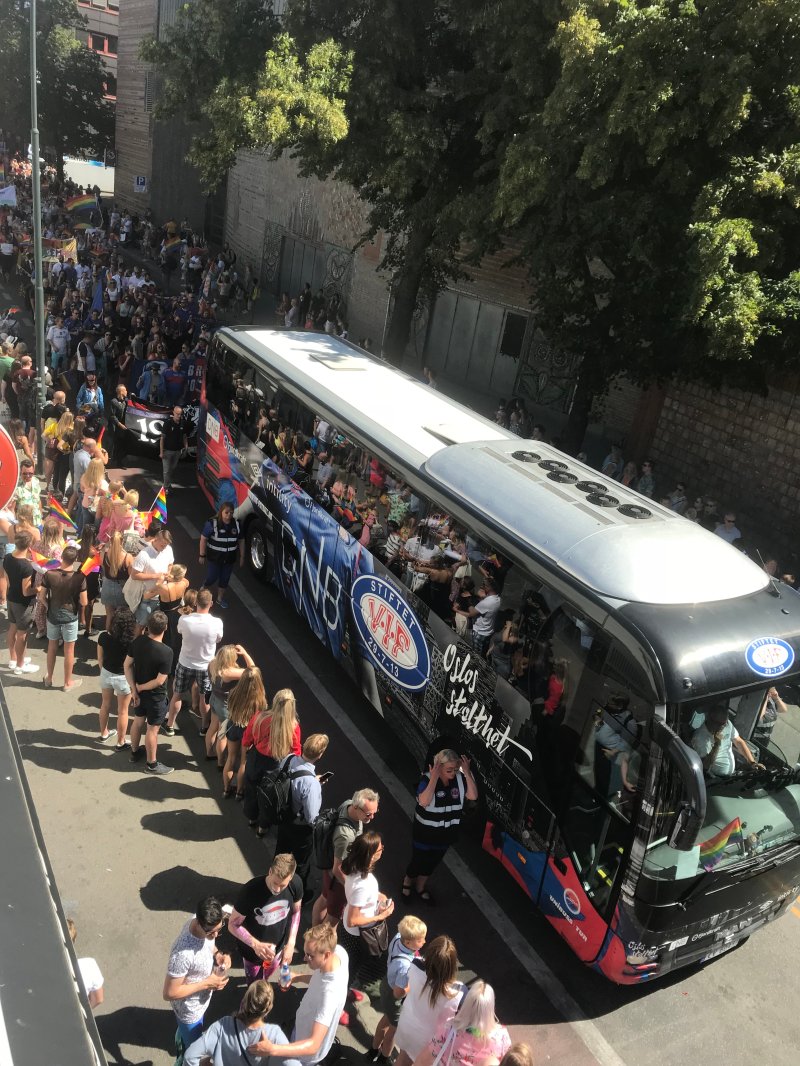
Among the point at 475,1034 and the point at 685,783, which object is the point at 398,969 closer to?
the point at 475,1034

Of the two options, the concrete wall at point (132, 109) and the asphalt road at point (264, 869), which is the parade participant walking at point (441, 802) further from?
the concrete wall at point (132, 109)

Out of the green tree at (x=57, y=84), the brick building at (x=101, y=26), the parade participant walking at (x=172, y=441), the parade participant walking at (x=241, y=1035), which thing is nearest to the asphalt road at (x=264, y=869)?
the parade participant walking at (x=241, y=1035)

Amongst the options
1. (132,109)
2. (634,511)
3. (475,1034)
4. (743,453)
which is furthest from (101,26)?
(475,1034)

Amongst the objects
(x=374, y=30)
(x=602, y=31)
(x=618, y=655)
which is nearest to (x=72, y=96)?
(x=374, y=30)

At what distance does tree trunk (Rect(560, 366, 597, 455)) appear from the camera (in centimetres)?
1395

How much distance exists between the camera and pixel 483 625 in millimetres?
6180

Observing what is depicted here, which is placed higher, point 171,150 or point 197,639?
point 171,150

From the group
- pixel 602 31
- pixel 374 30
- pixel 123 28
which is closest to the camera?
pixel 602 31

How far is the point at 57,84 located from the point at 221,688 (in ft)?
168

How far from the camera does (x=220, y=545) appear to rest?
9.29 m

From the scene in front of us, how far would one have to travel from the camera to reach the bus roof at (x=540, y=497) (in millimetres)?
5316

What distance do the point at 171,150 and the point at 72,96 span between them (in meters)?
15.8

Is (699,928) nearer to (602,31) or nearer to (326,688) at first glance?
(326,688)

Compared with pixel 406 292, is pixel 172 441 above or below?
below
